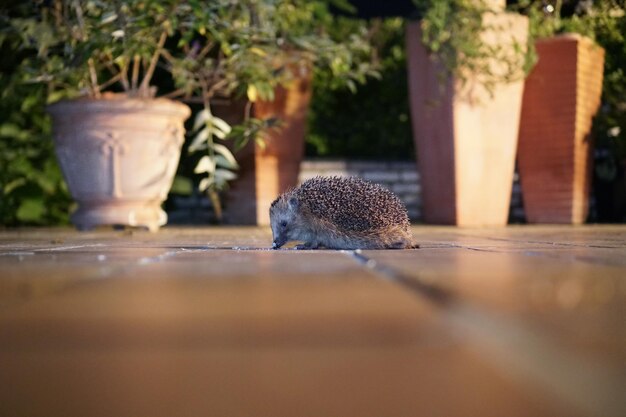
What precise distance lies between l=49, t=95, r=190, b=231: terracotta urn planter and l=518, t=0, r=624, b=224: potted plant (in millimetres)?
2933

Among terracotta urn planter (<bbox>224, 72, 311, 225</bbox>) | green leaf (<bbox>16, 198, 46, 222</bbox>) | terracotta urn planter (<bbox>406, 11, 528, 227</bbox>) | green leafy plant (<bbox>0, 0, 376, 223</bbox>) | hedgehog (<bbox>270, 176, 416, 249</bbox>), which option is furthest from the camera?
terracotta urn planter (<bbox>224, 72, 311, 225</bbox>)

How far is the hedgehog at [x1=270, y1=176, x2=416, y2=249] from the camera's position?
242 centimetres

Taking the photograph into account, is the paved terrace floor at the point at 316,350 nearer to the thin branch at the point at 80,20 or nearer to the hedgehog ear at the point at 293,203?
the hedgehog ear at the point at 293,203

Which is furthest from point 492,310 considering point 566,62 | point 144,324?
point 566,62

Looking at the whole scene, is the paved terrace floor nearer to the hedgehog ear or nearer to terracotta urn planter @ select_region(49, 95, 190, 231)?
the hedgehog ear

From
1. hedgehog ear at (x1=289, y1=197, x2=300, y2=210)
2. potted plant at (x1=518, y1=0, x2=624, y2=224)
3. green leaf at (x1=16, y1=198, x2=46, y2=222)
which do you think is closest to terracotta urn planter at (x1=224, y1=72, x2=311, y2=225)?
green leaf at (x1=16, y1=198, x2=46, y2=222)

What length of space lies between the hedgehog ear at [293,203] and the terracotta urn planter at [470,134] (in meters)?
2.28

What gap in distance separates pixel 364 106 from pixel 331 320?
6165mm

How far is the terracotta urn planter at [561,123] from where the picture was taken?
519 cm

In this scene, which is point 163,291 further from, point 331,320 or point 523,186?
point 523,186

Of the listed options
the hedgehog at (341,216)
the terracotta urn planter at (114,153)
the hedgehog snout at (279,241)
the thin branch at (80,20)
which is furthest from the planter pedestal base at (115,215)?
the hedgehog snout at (279,241)

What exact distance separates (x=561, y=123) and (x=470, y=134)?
3.27 feet

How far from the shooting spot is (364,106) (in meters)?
6.75

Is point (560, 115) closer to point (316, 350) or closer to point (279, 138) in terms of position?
point (279, 138)
